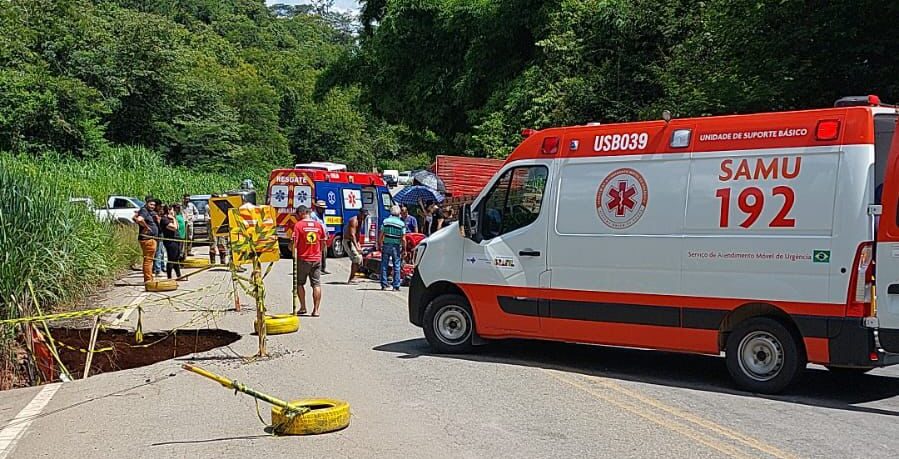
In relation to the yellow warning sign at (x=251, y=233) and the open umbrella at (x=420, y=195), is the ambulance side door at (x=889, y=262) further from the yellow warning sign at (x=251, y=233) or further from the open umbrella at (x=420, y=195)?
the open umbrella at (x=420, y=195)

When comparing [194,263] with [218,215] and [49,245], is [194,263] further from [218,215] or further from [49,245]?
[49,245]

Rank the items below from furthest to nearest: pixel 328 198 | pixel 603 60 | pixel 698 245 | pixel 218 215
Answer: pixel 328 198 < pixel 603 60 < pixel 218 215 < pixel 698 245

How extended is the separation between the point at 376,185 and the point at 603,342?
63.4 feet

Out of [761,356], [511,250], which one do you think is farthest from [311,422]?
[761,356]

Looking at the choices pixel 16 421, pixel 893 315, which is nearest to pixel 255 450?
pixel 16 421

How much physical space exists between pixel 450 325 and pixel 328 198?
52.6 feet

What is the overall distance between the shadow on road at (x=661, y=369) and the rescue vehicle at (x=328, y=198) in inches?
535

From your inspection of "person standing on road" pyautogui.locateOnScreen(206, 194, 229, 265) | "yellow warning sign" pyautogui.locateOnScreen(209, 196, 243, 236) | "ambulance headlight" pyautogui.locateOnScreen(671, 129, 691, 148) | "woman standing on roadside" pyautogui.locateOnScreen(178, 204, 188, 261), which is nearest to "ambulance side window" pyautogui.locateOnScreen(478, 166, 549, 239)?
"ambulance headlight" pyautogui.locateOnScreen(671, 129, 691, 148)

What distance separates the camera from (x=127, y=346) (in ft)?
42.1

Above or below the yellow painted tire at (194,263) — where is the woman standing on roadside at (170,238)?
above

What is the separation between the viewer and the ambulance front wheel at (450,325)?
443 inches

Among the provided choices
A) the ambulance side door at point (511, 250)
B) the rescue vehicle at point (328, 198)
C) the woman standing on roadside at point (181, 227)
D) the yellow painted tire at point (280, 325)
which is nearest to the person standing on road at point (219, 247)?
the woman standing on roadside at point (181, 227)

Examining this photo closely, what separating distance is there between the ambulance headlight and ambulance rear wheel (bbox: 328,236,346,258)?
1921cm

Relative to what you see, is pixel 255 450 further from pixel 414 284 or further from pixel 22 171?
pixel 22 171
